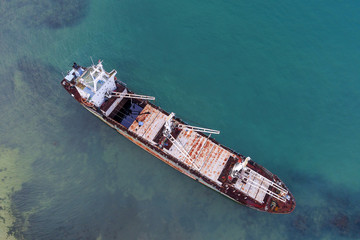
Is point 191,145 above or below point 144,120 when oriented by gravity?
above

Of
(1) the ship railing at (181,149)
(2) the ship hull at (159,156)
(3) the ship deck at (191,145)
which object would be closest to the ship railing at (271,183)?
(2) the ship hull at (159,156)

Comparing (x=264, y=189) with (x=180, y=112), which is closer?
(x=264, y=189)

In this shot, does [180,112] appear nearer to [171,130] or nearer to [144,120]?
[171,130]

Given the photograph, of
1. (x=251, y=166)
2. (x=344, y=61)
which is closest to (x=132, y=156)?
(x=251, y=166)

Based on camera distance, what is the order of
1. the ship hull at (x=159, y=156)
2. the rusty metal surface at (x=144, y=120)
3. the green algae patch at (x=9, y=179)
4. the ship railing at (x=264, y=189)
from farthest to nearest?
the rusty metal surface at (x=144, y=120) → the green algae patch at (x=9, y=179) → the ship hull at (x=159, y=156) → the ship railing at (x=264, y=189)

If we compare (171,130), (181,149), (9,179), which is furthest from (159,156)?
(9,179)

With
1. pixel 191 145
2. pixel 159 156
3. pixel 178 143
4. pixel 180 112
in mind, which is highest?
pixel 180 112

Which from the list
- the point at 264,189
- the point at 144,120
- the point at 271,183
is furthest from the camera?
the point at 144,120

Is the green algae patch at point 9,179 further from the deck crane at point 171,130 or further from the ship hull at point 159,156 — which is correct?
the deck crane at point 171,130
